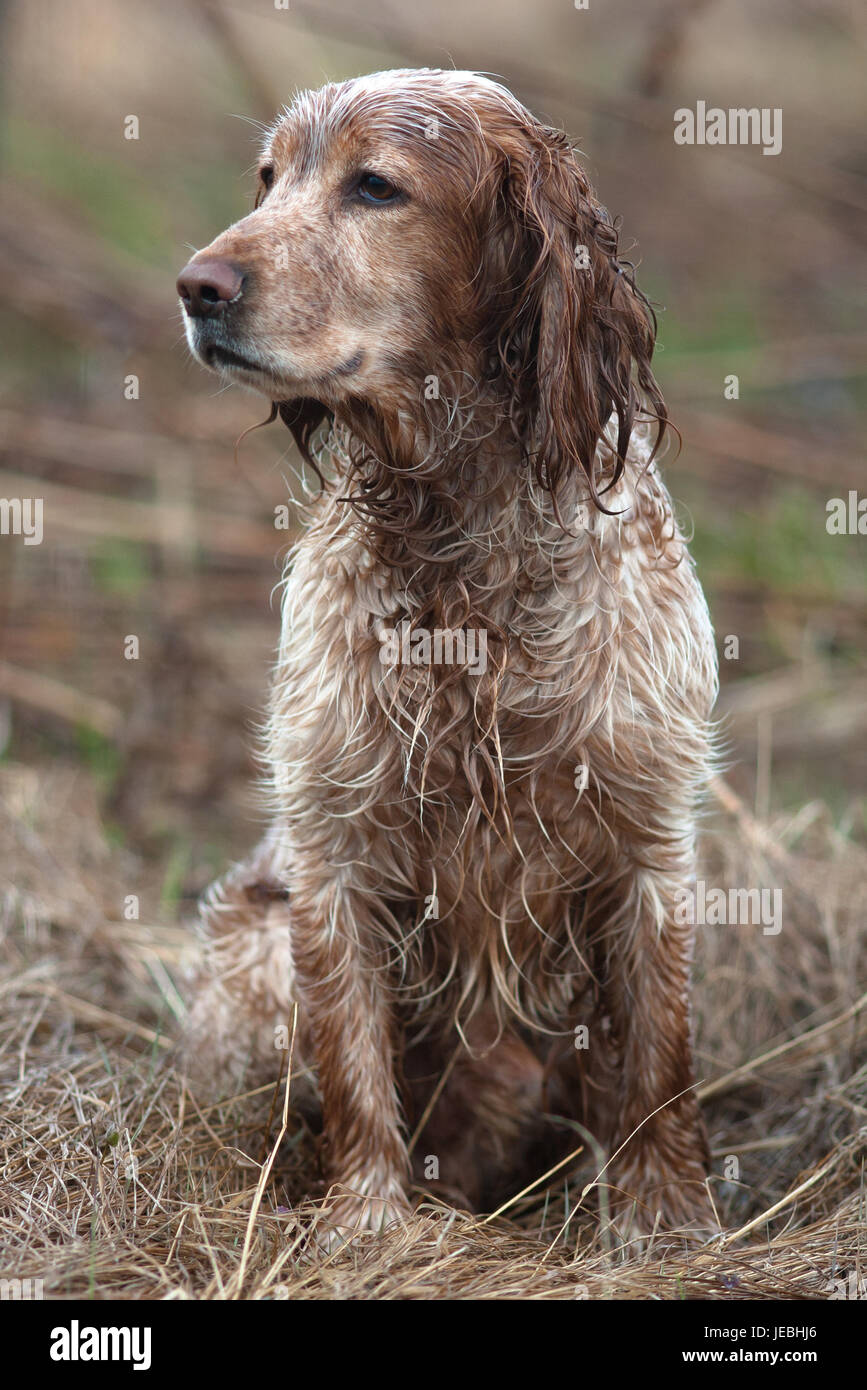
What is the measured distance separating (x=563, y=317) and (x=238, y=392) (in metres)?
5.16

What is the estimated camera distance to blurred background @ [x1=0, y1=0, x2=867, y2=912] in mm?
5508

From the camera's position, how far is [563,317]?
266 centimetres

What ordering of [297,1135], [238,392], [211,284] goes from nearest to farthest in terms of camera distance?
[211,284] → [297,1135] → [238,392]

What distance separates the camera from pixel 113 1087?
130 inches

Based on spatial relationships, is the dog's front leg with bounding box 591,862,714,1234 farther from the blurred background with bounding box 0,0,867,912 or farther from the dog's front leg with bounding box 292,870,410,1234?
the blurred background with bounding box 0,0,867,912

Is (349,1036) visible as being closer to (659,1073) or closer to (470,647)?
(659,1073)

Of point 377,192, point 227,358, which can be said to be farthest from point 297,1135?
point 377,192

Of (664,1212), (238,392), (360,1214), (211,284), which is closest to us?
(211,284)

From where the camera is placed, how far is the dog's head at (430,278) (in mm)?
2611

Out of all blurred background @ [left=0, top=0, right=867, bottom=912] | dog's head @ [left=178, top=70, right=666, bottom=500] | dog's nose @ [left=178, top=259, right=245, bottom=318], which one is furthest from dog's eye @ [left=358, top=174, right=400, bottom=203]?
Answer: blurred background @ [left=0, top=0, right=867, bottom=912]

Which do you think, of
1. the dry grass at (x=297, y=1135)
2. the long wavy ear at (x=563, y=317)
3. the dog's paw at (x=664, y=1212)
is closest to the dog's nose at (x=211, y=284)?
the long wavy ear at (x=563, y=317)

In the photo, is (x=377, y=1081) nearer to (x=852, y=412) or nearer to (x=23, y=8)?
(x=852, y=412)

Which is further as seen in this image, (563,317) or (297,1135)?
(297,1135)

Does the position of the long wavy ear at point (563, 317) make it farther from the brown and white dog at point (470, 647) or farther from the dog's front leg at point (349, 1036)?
Result: the dog's front leg at point (349, 1036)
